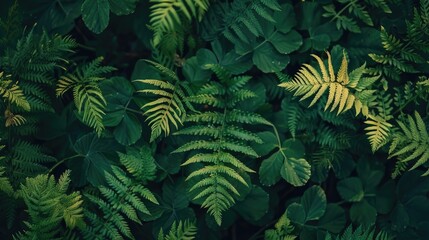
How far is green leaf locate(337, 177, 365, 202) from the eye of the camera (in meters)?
2.19

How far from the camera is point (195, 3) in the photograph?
1819 millimetres

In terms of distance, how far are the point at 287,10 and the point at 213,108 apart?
579 millimetres

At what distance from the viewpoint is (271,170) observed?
6.86 feet

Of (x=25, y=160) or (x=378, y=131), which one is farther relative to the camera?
(x=25, y=160)

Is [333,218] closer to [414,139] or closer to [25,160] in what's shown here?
[414,139]

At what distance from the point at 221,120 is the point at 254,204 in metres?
0.44

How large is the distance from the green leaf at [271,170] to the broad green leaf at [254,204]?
53 millimetres

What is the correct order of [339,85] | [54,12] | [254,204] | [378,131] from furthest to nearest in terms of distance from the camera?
[54,12], [254,204], [378,131], [339,85]

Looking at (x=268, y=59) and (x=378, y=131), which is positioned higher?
(x=268, y=59)

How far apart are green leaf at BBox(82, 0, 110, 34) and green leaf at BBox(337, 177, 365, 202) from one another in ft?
4.41

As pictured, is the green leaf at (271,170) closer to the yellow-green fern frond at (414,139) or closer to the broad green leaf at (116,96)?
the yellow-green fern frond at (414,139)

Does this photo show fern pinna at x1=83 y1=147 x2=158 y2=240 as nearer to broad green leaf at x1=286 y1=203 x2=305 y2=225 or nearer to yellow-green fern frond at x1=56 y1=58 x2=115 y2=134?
yellow-green fern frond at x1=56 y1=58 x2=115 y2=134

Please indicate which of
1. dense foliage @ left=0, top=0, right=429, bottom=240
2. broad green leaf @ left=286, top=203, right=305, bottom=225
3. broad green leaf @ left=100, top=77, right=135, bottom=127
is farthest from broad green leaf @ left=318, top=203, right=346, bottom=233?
broad green leaf @ left=100, top=77, right=135, bottom=127

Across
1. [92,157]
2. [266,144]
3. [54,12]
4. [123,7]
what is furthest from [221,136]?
[54,12]
